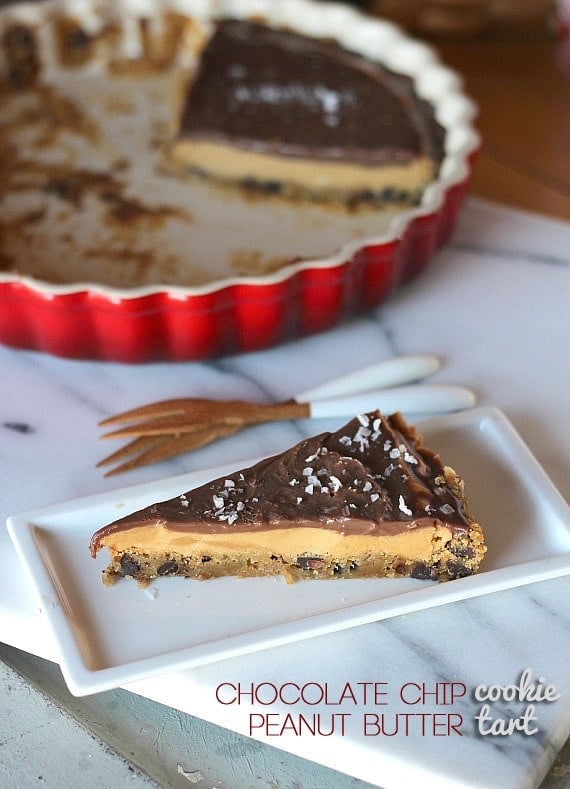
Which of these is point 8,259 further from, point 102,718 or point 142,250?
point 102,718

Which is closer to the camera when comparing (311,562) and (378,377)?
(311,562)

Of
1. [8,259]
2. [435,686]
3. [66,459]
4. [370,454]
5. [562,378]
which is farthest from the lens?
[8,259]

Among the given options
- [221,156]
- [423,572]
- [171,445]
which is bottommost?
[423,572]

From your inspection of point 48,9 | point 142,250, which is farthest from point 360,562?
point 48,9

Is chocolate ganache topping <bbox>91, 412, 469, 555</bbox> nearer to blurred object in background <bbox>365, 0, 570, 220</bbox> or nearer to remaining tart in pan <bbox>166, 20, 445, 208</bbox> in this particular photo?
remaining tart in pan <bbox>166, 20, 445, 208</bbox>

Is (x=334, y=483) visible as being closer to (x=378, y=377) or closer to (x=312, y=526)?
(x=312, y=526)

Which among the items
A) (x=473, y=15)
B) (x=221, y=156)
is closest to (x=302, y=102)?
(x=221, y=156)

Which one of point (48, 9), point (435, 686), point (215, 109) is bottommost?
point (435, 686)
